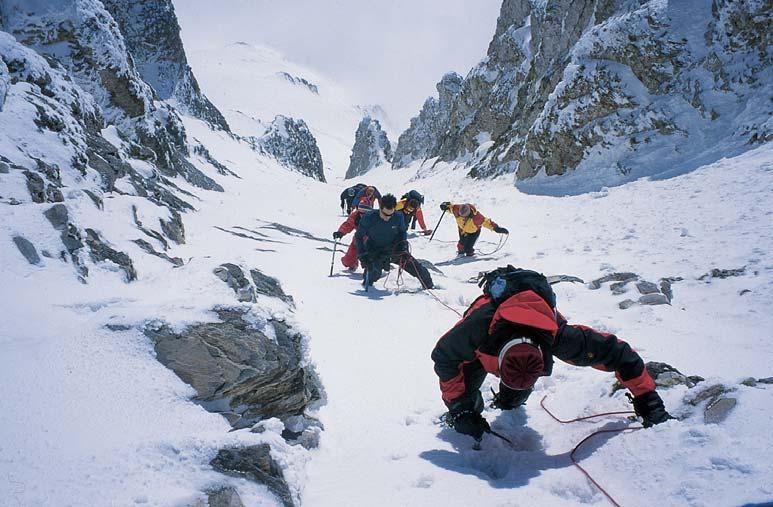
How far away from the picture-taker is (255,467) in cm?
257

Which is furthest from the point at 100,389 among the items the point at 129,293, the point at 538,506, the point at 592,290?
the point at 592,290

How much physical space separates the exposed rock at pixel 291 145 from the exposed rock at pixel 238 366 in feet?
227

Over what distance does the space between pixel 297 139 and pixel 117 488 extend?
3176 inches

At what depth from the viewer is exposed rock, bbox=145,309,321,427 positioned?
3.16 meters

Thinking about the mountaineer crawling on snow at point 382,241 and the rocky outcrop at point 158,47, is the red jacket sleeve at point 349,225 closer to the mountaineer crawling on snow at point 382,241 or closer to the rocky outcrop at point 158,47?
the mountaineer crawling on snow at point 382,241

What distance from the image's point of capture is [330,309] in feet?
21.2

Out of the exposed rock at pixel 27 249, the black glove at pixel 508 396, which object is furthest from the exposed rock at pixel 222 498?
the exposed rock at pixel 27 249

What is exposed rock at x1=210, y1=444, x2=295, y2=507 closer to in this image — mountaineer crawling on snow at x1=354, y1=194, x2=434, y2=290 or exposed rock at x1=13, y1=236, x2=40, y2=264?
exposed rock at x1=13, y1=236, x2=40, y2=264

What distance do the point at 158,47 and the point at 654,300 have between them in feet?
208

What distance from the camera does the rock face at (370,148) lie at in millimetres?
103812

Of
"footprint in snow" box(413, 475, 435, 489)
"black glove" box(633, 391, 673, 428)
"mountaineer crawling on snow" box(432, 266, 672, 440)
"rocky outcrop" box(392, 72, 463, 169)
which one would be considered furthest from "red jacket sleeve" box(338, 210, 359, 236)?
"rocky outcrop" box(392, 72, 463, 169)

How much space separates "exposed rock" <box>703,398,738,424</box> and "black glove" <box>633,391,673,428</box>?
24cm

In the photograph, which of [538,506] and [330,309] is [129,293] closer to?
[330,309]

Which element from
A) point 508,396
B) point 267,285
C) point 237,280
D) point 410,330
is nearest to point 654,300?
point 410,330
